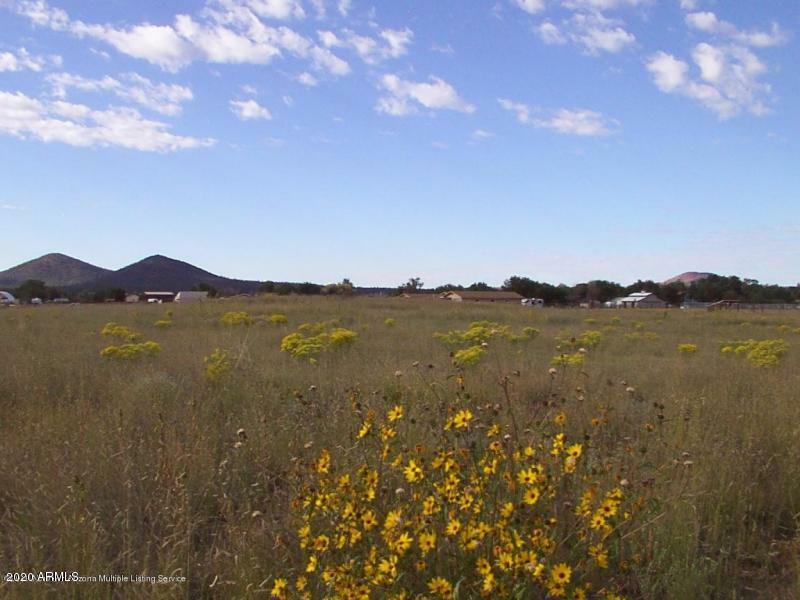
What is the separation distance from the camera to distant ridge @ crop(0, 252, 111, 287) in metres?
70.8

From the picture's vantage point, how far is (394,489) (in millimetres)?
2844

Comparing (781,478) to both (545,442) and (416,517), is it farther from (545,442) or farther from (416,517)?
(416,517)

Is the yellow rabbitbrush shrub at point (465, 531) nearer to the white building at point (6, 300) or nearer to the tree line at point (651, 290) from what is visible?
the white building at point (6, 300)

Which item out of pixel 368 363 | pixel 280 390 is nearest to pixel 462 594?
pixel 280 390

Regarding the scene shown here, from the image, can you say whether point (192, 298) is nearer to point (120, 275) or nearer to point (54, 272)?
point (120, 275)

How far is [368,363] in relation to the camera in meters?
7.95

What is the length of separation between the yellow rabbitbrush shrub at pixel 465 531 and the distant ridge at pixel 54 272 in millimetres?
73621

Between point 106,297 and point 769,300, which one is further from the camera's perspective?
point 769,300

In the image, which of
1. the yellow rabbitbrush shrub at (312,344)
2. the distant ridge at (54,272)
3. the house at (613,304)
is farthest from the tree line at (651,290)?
the yellow rabbitbrush shrub at (312,344)

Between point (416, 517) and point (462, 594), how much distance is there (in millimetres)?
308

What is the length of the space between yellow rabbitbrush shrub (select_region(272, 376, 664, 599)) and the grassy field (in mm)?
12

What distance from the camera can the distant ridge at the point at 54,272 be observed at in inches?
2788

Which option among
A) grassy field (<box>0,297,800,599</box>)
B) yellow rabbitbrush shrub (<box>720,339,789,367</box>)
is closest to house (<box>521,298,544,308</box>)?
yellow rabbitbrush shrub (<box>720,339,789,367</box>)

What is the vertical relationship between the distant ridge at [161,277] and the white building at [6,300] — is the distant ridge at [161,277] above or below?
above
